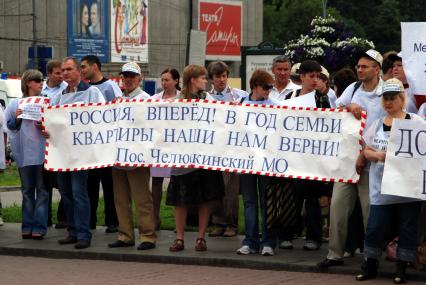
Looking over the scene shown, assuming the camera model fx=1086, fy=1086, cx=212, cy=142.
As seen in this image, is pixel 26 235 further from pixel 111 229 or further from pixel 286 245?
pixel 286 245

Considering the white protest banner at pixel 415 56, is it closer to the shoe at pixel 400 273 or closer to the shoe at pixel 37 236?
the shoe at pixel 400 273

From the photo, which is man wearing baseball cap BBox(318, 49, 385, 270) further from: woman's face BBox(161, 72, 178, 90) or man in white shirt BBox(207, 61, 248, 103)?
woman's face BBox(161, 72, 178, 90)

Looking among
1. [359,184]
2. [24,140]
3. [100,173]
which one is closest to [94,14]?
[100,173]

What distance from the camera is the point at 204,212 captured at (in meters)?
11.4

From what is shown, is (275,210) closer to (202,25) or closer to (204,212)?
(204,212)

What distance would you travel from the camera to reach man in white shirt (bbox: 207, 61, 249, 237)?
1254 centimetres

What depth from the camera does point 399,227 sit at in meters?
9.77

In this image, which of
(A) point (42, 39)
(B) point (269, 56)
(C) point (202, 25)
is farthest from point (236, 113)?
(C) point (202, 25)

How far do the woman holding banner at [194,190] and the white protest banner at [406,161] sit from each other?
2301 mm

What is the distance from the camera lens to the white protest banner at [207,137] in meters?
10.7

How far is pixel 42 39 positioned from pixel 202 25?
19.0 metres

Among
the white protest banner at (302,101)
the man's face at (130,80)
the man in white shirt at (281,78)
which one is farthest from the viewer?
the man in white shirt at (281,78)

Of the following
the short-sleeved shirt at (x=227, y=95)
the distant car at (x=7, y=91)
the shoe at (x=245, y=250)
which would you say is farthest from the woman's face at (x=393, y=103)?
the distant car at (x=7, y=91)

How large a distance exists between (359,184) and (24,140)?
419 cm
